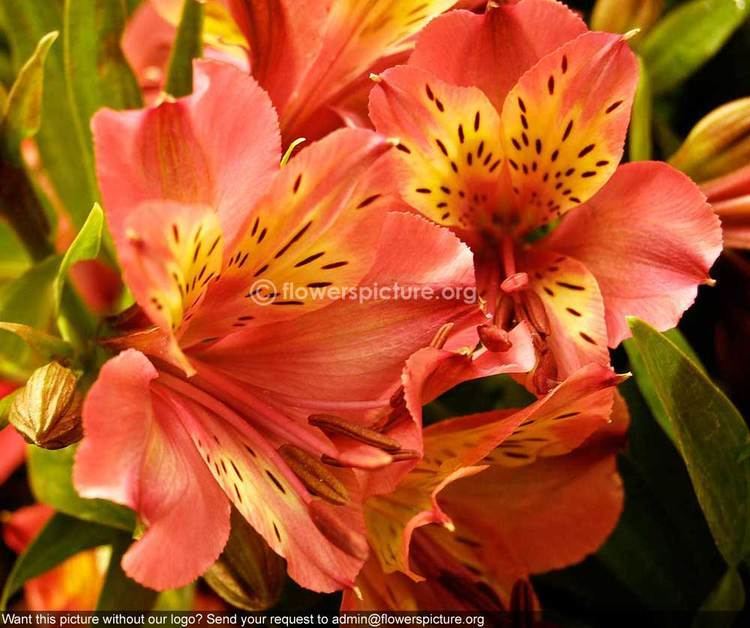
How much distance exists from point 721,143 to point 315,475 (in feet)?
1.58

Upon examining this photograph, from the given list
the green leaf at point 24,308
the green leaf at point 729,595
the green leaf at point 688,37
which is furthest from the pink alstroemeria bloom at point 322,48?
the green leaf at point 729,595

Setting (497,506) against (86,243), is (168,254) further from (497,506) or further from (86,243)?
(497,506)

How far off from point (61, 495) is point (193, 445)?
0.35 meters

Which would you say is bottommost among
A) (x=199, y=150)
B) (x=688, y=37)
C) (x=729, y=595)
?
(x=729, y=595)

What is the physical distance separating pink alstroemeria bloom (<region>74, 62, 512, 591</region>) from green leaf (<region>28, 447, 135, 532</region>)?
0.84ft

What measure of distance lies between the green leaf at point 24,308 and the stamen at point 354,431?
13.5 inches

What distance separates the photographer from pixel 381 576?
74cm

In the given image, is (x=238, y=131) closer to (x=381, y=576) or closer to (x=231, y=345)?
(x=231, y=345)

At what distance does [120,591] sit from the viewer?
89 cm

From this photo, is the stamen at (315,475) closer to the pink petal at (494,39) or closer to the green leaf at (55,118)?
the pink petal at (494,39)

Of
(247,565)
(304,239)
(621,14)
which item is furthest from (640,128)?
(247,565)

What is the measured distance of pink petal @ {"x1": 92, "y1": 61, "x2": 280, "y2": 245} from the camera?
537mm

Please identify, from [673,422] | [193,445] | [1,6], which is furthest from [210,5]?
[673,422]

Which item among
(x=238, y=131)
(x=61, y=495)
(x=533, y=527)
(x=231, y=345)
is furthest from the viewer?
(x=61, y=495)
